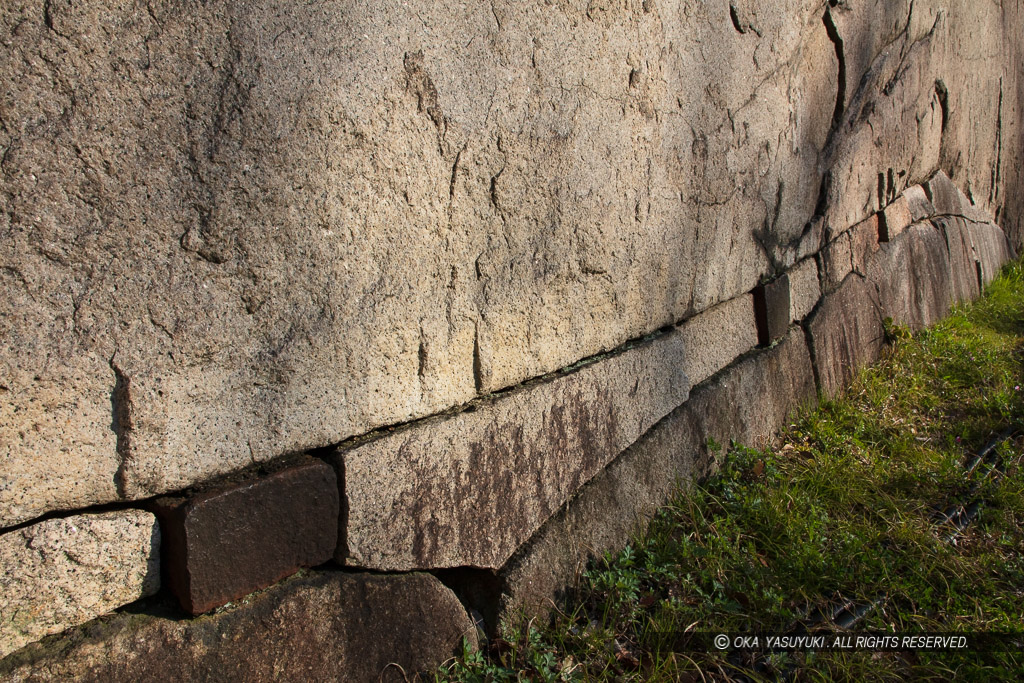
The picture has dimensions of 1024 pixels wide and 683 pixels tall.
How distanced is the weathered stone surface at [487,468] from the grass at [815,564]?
24cm

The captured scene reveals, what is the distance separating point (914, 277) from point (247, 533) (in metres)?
4.03

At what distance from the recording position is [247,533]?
3.63 ft

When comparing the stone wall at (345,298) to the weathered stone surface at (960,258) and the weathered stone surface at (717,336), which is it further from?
the weathered stone surface at (960,258)

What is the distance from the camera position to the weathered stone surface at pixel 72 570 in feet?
2.97

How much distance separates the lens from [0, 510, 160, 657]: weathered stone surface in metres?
0.91

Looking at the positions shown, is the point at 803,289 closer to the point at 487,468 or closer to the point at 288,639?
the point at 487,468

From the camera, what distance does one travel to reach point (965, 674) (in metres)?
1.64

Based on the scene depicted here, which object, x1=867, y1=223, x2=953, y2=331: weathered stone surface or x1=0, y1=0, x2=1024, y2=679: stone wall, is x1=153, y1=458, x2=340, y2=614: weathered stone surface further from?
x1=867, y1=223, x2=953, y2=331: weathered stone surface

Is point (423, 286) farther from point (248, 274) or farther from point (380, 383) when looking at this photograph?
point (248, 274)


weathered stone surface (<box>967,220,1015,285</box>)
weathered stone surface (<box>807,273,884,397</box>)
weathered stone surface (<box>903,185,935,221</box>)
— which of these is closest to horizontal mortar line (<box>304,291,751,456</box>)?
weathered stone surface (<box>807,273,884,397</box>)

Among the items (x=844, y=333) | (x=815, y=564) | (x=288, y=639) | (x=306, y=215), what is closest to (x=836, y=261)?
(x=844, y=333)

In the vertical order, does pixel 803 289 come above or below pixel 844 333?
above

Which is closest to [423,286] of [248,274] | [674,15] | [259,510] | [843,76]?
[248,274]

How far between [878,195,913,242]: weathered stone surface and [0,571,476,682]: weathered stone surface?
10.7 feet
